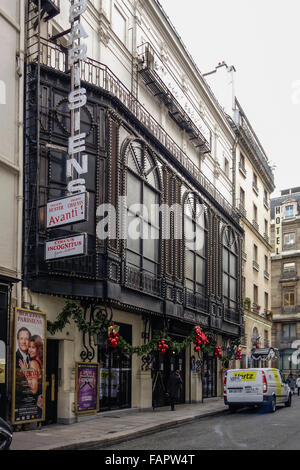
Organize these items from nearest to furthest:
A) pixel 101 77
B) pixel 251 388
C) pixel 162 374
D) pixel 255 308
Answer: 1. pixel 101 77
2. pixel 251 388
3. pixel 162 374
4. pixel 255 308

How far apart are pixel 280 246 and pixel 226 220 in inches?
1368

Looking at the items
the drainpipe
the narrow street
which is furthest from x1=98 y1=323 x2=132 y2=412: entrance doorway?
the drainpipe

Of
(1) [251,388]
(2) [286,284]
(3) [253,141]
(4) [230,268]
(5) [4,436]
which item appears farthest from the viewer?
(2) [286,284]

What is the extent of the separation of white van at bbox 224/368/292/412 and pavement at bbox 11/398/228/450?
116 centimetres

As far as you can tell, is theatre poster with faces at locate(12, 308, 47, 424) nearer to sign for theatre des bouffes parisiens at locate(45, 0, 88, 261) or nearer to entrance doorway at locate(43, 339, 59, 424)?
entrance doorway at locate(43, 339, 59, 424)

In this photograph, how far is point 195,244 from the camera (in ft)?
86.7

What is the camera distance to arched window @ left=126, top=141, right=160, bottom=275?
19875mm

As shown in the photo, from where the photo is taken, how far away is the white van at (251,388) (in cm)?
2198

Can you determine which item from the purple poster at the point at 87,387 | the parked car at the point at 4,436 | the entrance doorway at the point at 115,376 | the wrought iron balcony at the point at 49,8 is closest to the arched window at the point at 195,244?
the entrance doorway at the point at 115,376

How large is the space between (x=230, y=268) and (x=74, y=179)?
681 inches

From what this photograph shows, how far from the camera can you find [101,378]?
761 inches

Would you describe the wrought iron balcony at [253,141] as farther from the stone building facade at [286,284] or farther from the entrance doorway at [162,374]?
the entrance doorway at [162,374]

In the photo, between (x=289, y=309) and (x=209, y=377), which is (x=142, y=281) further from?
(x=289, y=309)

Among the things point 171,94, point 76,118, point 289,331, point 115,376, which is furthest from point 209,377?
point 289,331
